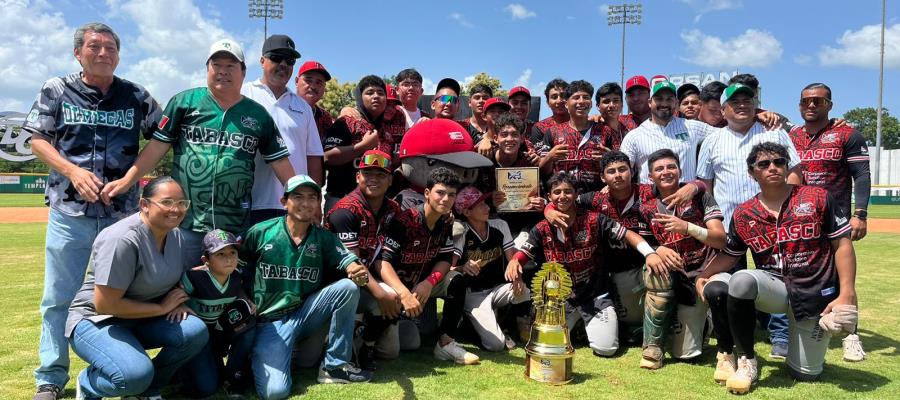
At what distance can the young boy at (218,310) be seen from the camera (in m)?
3.75

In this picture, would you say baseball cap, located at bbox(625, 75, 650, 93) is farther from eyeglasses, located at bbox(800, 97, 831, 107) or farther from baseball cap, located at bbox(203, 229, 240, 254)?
baseball cap, located at bbox(203, 229, 240, 254)

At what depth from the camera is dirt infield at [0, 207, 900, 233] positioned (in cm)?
1952

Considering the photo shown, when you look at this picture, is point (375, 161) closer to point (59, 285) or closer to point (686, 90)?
point (59, 285)

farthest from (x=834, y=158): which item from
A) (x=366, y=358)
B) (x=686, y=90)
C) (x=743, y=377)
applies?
(x=366, y=358)

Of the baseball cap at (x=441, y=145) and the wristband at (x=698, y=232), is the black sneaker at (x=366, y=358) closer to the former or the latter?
the baseball cap at (x=441, y=145)

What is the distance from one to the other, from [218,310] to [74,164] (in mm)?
1368

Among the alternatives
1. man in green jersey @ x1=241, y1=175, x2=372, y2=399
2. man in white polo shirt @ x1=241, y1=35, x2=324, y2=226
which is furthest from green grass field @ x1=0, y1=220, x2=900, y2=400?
man in white polo shirt @ x1=241, y1=35, x2=324, y2=226

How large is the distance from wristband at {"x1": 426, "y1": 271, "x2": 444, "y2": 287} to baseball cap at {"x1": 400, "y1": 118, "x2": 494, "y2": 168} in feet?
3.50

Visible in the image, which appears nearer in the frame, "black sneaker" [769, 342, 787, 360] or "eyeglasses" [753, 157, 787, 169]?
"eyeglasses" [753, 157, 787, 169]

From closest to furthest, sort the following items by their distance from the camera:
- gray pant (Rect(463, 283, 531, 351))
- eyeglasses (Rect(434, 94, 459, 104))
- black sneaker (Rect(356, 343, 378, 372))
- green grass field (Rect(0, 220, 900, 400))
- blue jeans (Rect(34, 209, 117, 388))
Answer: blue jeans (Rect(34, 209, 117, 388)), green grass field (Rect(0, 220, 900, 400)), black sneaker (Rect(356, 343, 378, 372)), gray pant (Rect(463, 283, 531, 351)), eyeglasses (Rect(434, 94, 459, 104))

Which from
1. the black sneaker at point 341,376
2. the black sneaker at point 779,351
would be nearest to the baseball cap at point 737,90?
the black sneaker at point 779,351

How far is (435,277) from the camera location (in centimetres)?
471

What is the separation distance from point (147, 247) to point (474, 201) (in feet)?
9.00

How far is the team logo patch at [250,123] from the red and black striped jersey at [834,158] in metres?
4.88
